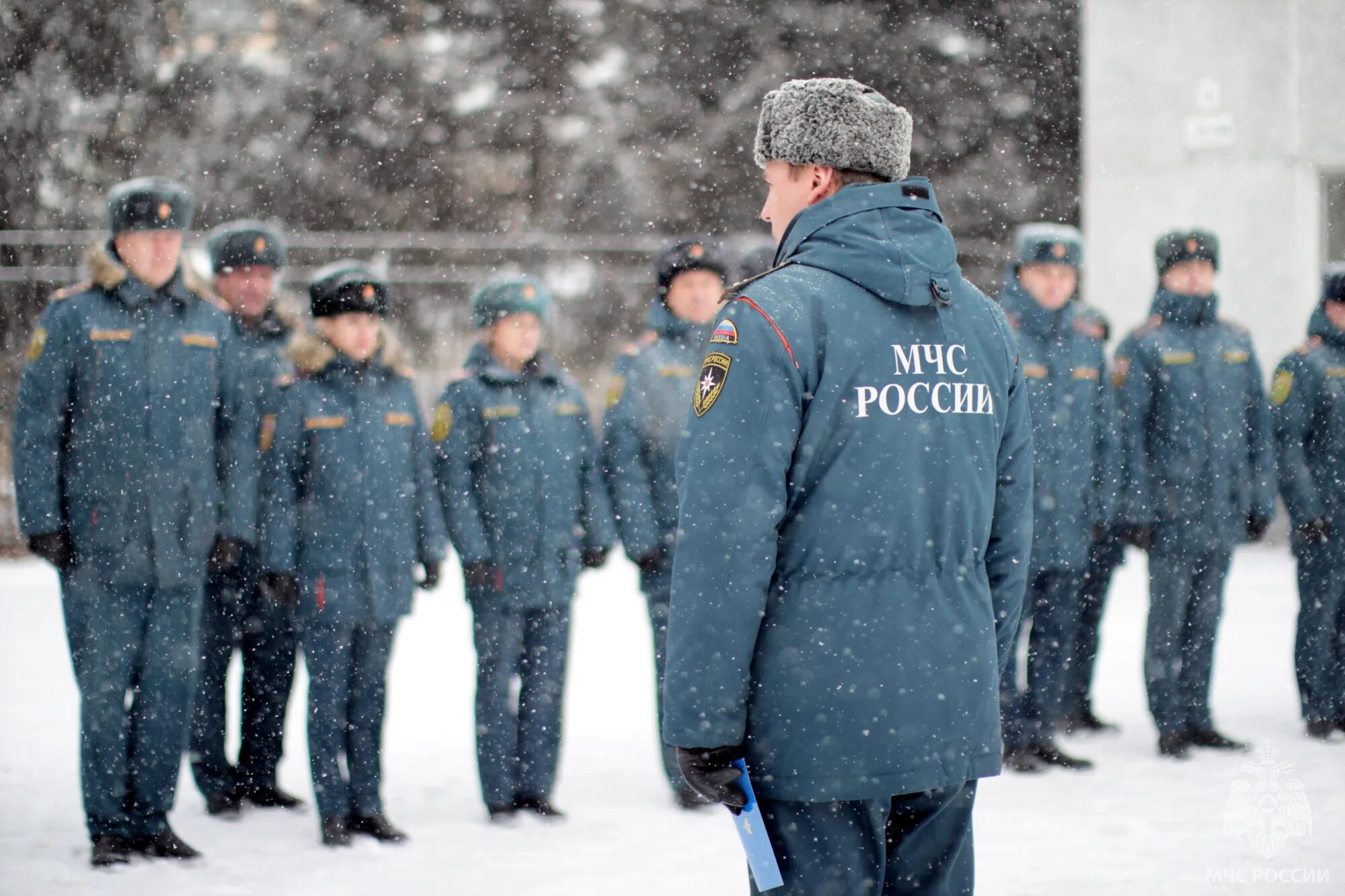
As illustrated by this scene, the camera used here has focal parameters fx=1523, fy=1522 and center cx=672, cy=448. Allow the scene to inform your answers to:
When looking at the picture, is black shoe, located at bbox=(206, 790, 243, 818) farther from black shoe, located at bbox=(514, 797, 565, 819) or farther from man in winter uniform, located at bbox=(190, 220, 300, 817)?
black shoe, located at bbox=(514, 797, 565, 819)

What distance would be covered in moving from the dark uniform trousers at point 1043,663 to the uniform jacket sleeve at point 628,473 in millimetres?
1560

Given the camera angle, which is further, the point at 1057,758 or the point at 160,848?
the point at 1057,758

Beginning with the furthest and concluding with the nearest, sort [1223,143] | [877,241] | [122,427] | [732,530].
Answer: [1223,143], [122,427], [877,241], [732,530]

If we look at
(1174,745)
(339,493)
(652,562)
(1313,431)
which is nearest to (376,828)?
(339,493)

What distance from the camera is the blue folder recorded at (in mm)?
2434

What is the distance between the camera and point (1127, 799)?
5.44 metres

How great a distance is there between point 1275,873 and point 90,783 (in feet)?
11.8

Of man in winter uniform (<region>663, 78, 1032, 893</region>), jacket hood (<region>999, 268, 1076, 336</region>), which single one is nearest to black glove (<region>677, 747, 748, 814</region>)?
man in winter uniform (<region>663, 78, 1032, 893</region>)

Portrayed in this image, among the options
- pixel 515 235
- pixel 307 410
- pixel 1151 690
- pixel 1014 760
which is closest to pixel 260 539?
pixel 307 410

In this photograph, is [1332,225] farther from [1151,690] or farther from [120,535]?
[120,535]

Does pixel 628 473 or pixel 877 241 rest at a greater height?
pixel 877 241

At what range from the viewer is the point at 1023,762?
19.4 feet

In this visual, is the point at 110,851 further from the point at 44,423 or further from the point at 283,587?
the point at 44,423

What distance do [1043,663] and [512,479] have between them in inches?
90.5
